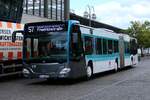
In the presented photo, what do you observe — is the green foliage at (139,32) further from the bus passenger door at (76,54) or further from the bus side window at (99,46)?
the bus passenger door at (76,54)

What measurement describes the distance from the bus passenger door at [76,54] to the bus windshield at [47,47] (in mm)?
431

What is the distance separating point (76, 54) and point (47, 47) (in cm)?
149

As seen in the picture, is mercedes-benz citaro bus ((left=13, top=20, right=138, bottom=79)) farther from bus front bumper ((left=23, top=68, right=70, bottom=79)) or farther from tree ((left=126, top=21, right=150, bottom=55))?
tree ((left=126, top=21, right=150, bottom=55))

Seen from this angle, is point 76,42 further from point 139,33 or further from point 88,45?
point 139,33

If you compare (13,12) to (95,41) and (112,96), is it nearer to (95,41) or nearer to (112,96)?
(95,41)

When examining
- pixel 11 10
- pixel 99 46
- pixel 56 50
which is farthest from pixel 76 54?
pixel 11 10

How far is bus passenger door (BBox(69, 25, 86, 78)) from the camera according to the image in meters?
19.8

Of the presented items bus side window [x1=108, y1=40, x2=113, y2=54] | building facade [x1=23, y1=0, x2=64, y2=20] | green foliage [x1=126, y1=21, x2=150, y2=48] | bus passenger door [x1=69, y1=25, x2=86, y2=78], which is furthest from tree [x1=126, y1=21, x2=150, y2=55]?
bus passenger door [x1=69, y1=25, x2=86, y2=78]

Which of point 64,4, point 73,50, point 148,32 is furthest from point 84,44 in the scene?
point 148,32

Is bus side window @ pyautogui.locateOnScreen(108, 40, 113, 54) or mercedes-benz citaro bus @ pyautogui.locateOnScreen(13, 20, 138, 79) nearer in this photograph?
mercedes-benz citaro bus @ pyautogui.locateOnScreen(13, 20, 138, 79)

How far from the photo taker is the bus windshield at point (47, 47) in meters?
19.4

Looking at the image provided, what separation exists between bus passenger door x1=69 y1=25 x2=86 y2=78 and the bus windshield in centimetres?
43

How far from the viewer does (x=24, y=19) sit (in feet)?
133

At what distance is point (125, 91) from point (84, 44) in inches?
215
